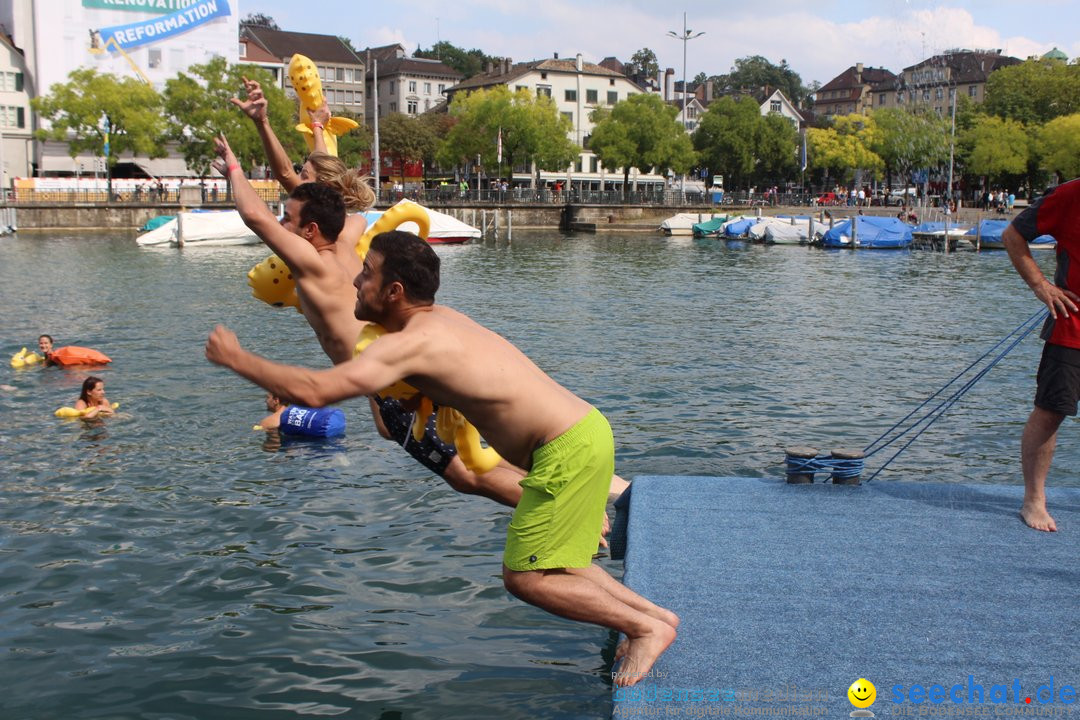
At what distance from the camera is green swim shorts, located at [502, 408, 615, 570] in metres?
5.10

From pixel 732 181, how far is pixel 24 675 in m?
110

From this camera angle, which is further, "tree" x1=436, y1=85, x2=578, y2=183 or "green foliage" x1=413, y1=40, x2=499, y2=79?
"green foliage" x1=413, y1=40, x2=499, y2=79

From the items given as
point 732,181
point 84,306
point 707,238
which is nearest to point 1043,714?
point 84,306

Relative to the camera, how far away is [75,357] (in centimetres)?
1775

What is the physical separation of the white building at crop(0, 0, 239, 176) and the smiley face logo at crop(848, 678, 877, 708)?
288 ft

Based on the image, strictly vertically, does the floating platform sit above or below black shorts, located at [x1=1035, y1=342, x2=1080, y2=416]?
below

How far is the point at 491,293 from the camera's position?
3303 cm

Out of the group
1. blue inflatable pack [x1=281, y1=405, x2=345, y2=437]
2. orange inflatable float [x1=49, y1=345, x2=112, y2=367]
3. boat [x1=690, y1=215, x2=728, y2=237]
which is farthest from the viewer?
boat [x1=690, y1=215, x2=728, y2=237]

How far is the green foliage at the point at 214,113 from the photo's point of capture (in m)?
75.3

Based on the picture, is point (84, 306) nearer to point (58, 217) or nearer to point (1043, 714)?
point (1043, 714)

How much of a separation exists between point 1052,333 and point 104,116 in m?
78.6

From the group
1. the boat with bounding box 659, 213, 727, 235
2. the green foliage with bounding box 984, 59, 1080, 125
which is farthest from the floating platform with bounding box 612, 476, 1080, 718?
the green foliage with bounding box 984, 59, 1080, 125

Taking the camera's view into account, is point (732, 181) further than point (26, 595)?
Yes

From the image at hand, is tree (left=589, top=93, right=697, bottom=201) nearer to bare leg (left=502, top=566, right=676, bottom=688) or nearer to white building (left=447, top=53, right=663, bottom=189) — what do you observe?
white building (left=447, top=53, right=663, bottom=189)
